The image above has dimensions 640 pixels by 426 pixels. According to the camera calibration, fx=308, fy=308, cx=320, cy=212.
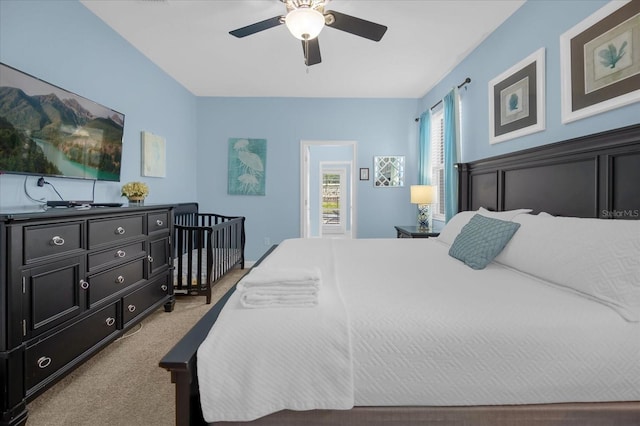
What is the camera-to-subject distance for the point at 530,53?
2.36m

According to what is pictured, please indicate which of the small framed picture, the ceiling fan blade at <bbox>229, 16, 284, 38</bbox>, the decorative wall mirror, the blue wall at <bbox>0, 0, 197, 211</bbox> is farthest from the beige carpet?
the decorative wall mirror

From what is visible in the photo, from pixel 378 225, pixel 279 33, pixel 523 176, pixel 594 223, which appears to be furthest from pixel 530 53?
pixel 378 225

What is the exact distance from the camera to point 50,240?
1590 millimetres

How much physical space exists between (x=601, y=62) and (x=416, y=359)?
2.01 metres

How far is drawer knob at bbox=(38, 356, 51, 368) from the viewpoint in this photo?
152cm

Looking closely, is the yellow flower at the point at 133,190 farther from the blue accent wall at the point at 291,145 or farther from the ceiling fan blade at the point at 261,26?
the blue accent wall at the point at 291,145

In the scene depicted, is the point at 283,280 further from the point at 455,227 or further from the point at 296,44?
the point at 296,44

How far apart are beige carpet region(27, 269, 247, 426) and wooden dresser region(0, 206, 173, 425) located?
0.13m

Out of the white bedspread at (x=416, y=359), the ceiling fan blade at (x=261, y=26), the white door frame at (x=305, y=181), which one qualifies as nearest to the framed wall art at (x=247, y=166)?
the white door frame at (x=305, y=181)

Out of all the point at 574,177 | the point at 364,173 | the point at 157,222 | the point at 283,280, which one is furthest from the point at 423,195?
the point at 283,280

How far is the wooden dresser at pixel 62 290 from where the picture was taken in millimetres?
1377

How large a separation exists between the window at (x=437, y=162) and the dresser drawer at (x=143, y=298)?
3.35 m

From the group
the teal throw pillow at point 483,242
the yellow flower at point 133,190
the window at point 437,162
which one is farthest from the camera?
the window at point 437,162

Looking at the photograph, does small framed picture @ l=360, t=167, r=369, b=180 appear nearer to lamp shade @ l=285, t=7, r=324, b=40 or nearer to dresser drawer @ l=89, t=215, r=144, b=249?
lamp shade @ l=285, t=7, r=324, b=40
